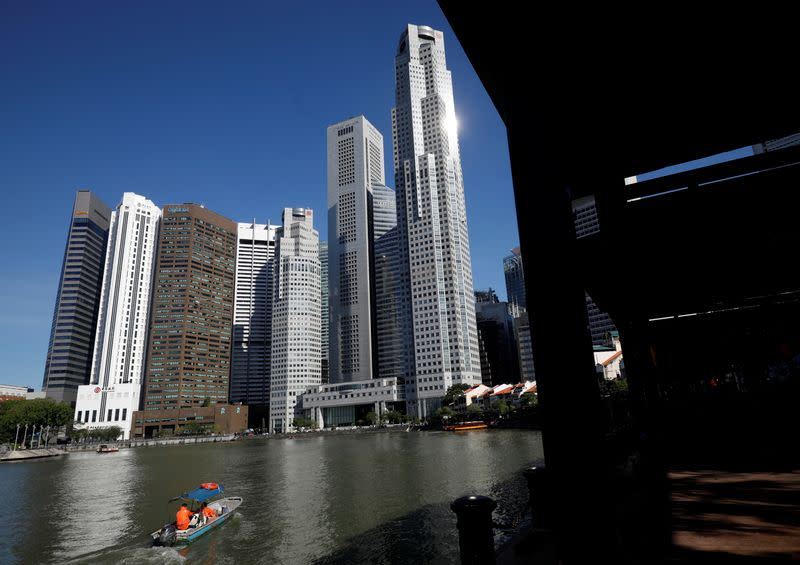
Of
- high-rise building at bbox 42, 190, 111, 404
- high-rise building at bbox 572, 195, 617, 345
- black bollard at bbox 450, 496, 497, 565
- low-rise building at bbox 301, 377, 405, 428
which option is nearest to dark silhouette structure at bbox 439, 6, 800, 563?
black bollard at bbox 450, 496, 497, 565

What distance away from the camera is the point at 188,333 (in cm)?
17588

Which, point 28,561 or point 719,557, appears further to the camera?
point 28,561

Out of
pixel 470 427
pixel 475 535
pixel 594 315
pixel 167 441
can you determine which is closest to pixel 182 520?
pixel 475 535

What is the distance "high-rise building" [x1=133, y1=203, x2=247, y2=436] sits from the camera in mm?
A: 163375

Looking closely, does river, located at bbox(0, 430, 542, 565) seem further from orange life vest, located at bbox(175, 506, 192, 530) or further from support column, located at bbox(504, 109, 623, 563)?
support column, located at bbox(504, 109, 623, 563)

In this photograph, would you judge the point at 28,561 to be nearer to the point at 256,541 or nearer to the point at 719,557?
the point at 256,541

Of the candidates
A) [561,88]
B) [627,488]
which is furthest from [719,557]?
[561,88]

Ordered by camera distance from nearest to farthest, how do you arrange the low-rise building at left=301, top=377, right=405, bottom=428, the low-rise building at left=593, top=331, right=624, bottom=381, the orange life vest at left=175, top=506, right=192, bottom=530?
the orange life vest at left=175, top=506, right=192, bottom=530
the low-rise building at left=593, top=331, right=624, bottom=381
the low-rise building at left=301, top=377, right=405, bottom=428

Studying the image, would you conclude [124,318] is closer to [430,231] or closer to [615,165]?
[430,231]

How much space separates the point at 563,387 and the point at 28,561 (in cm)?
2705

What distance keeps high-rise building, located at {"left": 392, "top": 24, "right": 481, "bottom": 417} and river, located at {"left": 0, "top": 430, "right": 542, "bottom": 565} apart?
107558 millimetres

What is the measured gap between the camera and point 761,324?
27344 millimetres

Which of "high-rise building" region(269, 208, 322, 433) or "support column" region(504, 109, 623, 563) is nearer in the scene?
"support column" region(504, 109, 623, 563)

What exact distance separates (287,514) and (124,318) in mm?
180841
